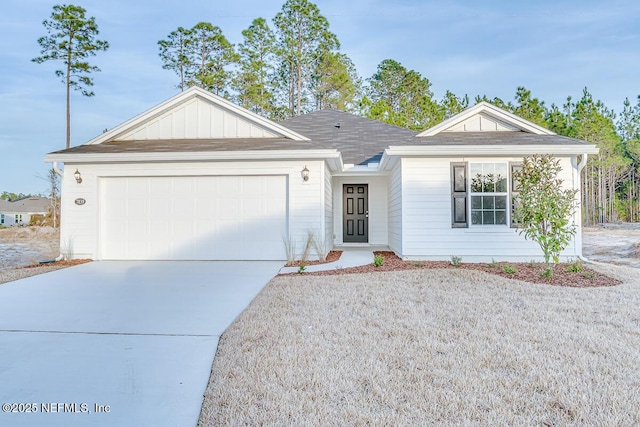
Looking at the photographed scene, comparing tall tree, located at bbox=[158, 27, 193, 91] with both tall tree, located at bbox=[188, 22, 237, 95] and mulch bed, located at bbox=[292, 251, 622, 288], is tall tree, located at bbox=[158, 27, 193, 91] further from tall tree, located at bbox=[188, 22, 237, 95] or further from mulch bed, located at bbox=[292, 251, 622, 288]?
mulch bed, located at bbox=[292, 251, 622, 288]

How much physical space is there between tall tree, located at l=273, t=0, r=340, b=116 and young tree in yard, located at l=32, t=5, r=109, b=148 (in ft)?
33.4

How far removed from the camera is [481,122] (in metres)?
9.27

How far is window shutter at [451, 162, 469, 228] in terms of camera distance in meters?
8.28

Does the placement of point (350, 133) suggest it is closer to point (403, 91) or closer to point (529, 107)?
point (403, 91)

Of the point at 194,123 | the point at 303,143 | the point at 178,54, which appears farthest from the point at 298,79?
the point at 303,143

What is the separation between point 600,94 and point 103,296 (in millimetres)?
30470

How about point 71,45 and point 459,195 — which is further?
point 71,45

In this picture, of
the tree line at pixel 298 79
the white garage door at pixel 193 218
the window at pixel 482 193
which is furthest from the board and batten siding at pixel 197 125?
the tree line at pixel 298 79

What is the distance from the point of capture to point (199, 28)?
75.3ft

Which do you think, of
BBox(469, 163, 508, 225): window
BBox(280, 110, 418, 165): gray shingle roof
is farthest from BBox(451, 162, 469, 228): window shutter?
BBox(280, 110, 418, 165): gray shingle roof

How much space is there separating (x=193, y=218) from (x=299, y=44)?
1821 cm

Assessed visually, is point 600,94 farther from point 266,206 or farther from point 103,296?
point 103,296

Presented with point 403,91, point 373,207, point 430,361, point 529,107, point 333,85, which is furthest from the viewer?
point 403,91

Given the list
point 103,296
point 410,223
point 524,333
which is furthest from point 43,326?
point 410,223
